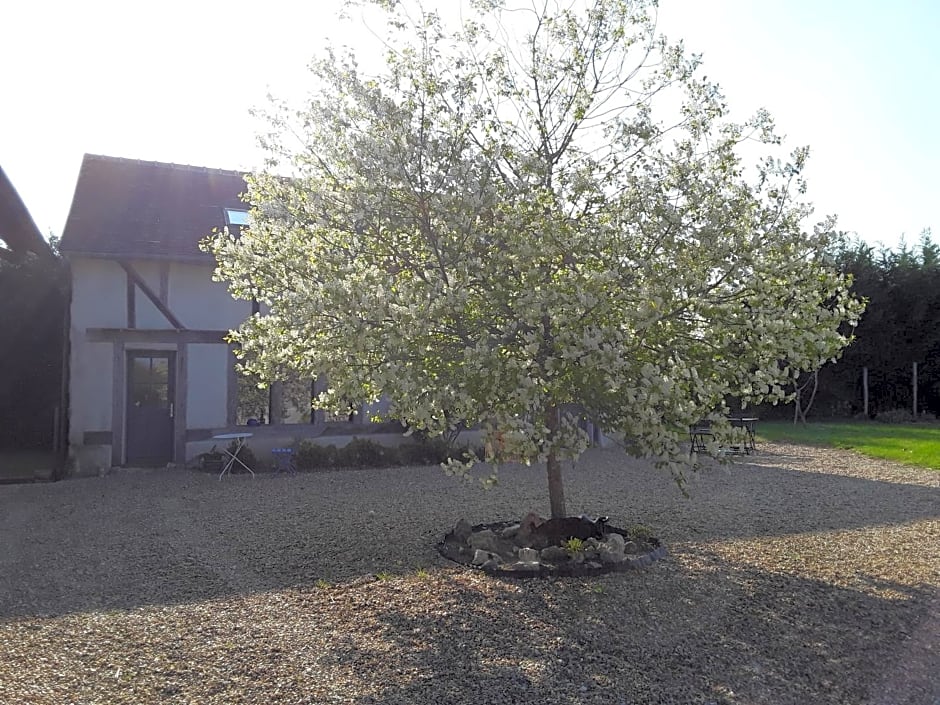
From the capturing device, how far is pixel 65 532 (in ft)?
26.1

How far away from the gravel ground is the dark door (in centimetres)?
298

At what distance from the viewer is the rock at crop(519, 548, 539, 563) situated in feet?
20.7

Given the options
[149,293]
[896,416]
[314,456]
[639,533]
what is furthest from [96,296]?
[896,416]

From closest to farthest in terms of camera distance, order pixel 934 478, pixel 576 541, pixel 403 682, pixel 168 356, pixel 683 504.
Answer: pixel 403 682 → pixel 576 541 → pixel 683 504 → pixel 934 478 → pixel 168 356

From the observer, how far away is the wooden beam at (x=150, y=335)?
37.7 feet

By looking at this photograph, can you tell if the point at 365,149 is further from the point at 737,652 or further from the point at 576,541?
the point at 737,652

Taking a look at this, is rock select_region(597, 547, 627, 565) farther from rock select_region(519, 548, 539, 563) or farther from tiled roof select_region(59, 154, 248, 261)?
tiled roof select_region(59, 154, 248, 261)

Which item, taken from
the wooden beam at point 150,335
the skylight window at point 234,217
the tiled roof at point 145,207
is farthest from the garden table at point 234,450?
the skylight window at point 234,217

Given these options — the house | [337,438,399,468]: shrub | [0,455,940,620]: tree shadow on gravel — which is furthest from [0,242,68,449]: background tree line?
[337,438,399,468]: shrub

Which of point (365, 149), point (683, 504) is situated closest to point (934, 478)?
point (683, 504)

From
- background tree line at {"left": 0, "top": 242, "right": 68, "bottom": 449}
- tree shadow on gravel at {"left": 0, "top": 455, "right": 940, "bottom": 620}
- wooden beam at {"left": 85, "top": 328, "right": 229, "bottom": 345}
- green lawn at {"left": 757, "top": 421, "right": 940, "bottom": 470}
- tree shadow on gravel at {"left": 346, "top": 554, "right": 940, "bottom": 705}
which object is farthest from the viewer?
green lawn at {"left": 757, "top": 421, "right": 940, "bottom": 470}

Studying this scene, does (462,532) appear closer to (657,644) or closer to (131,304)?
(657,644)

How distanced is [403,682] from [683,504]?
6057 mm

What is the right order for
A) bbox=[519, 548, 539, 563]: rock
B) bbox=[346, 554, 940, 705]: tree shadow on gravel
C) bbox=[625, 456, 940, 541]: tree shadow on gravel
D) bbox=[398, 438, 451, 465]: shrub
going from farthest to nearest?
1. bbox=[398, 438, 451, 465]: shrub
2. bbox=[625, 456, 940, 541]: tree shadow on gravel
3. bbox=[519, 548, 539, 563]: rock
4. bbox=[346, 554, 940, 705]: tree shadow on gravel
